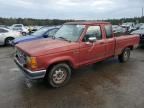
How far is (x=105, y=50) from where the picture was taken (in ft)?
20.5

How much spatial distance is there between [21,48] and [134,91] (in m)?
3.41

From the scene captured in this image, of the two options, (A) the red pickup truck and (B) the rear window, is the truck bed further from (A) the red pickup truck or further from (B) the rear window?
(B) the rear window

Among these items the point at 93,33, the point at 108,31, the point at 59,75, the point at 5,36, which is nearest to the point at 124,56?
the point at 108,31

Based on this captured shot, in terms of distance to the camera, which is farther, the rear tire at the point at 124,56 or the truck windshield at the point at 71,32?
the rear tire at the point at 124,56

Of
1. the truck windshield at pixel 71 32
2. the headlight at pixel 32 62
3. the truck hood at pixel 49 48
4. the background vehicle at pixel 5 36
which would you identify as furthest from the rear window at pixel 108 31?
the background vehicle at pixel 5 36

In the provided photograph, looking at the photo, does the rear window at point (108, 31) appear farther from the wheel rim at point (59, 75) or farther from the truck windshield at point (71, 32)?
the wheel rim at point (59, 75)

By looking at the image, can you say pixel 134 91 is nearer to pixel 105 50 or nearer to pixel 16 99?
pixel 105 50

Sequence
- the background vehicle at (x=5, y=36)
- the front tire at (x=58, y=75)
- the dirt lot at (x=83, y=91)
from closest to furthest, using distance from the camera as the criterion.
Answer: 1. the dirt lot at (x=83, y=91)
2. the front tire at (x=58, y=75)
3. the background vehicle at (x=5, y=36)

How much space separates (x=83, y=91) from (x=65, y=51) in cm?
122

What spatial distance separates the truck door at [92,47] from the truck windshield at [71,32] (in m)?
0.24

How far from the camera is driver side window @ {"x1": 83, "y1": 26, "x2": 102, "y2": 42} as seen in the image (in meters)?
5.49

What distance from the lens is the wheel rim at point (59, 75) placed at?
489cm

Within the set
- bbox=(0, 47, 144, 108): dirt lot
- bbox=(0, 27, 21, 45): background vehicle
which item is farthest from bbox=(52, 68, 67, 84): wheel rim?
bbox=(0, 27, 21, 45): background vehicle

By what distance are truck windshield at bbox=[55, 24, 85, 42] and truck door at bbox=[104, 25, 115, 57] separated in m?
1.19
